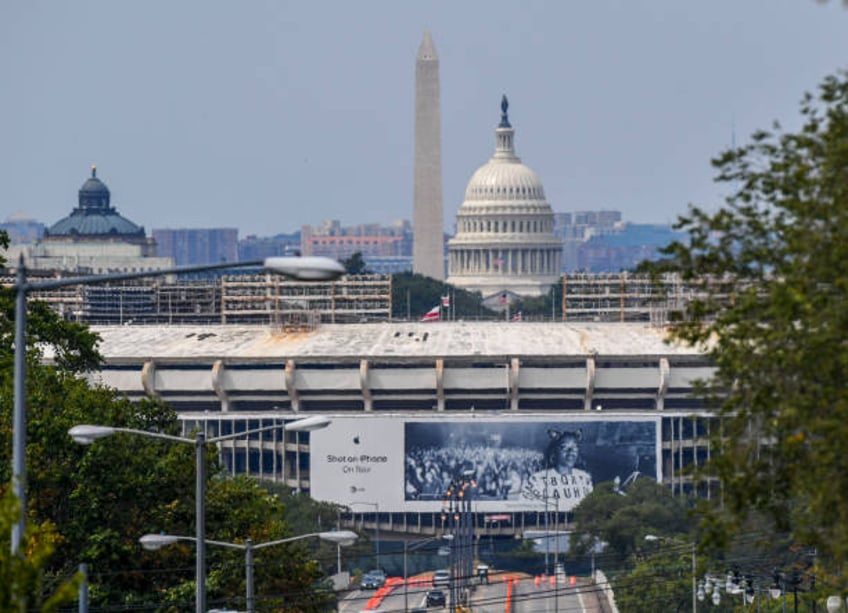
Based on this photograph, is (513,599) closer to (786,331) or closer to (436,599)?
(436,599)

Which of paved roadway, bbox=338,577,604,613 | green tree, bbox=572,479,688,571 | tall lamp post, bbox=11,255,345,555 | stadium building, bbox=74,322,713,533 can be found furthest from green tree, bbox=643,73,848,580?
stadium building, bbox=74,322,713,533

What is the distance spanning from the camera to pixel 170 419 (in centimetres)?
8725

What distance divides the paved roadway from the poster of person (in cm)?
4134

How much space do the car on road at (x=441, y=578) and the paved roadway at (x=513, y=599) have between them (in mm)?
855

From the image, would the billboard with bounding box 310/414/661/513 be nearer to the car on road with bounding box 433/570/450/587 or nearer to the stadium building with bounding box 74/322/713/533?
the stadium building with bounding box 74/322/713/533

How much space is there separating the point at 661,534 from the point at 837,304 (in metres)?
107

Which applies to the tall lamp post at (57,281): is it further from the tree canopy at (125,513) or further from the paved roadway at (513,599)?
the paved roadway at (513,599)

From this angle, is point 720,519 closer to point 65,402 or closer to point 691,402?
point 65,402

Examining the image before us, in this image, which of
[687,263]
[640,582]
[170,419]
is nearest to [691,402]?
[640,582]

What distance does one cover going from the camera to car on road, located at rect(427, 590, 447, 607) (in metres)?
130

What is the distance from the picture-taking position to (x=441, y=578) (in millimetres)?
145500

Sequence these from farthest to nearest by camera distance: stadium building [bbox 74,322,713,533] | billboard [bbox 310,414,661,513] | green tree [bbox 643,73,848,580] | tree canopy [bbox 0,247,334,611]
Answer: billboard [bbox 310,414,661,513], stadium building [bbox 74,322,713,533], tree canopy [bbox 0,247,334,611], green tree [bbox 643,73,848,580]

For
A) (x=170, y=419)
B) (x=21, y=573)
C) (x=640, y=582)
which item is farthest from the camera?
(x=640, y=582)

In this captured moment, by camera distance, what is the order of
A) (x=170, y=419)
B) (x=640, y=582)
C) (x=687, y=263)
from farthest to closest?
(x=640, y=582)
(x=170, y=419)
(x=687, y=263)
